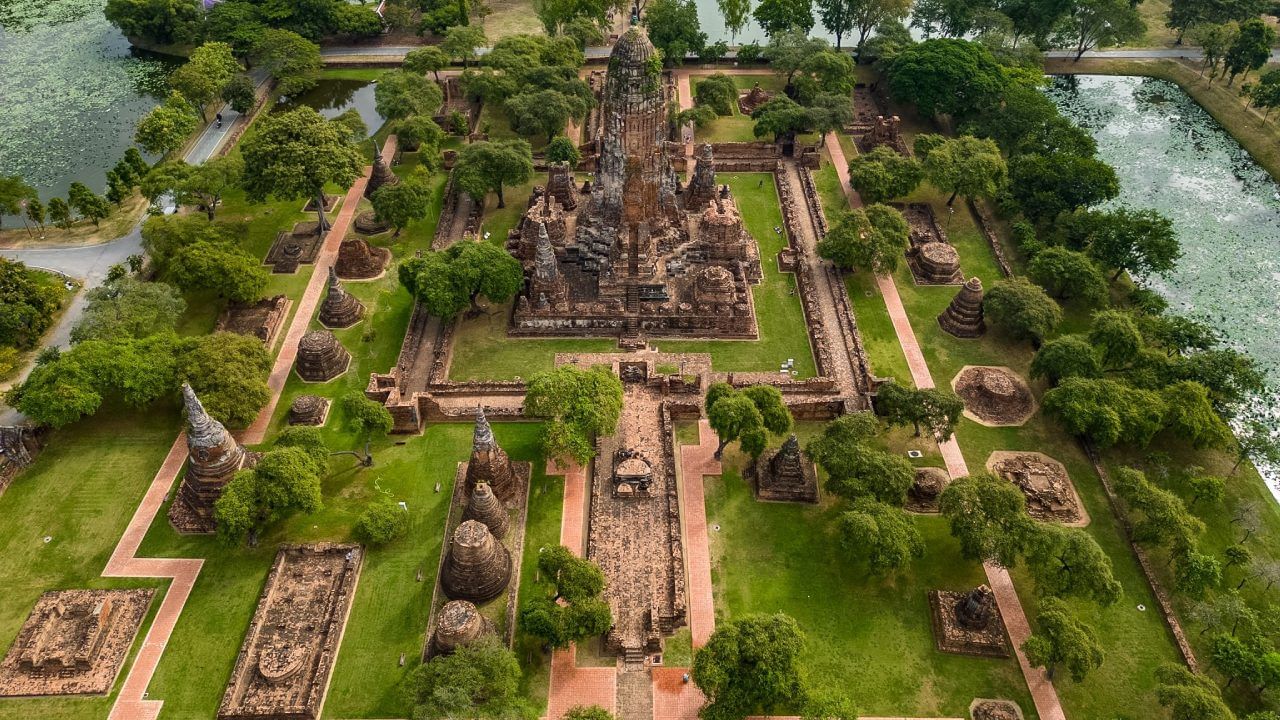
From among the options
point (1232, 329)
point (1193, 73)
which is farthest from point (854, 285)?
point (1193, 73)

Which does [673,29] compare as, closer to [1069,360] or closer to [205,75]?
[205,75]

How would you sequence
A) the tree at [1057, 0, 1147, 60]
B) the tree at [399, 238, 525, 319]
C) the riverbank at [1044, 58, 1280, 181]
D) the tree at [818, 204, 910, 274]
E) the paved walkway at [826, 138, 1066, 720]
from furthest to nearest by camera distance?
the tree at [1057, 0, 1147, 60] → the riverbank at [1044, 58, 1280, 181] → the tree at [818, 204, 910, 274] → the tree at [399, 238, 525, 319] → the paved walkway at [826, 138, 1066, 720]

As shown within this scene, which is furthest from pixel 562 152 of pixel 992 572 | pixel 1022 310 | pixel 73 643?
pixel 73 643

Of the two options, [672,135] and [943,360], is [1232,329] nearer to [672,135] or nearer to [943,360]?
[943,360]

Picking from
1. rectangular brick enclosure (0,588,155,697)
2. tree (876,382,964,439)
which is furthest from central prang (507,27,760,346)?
rectangular brick enclosure (0,588,155,697)

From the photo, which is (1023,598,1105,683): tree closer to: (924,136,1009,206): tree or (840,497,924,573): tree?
(840,497,924,573): tree

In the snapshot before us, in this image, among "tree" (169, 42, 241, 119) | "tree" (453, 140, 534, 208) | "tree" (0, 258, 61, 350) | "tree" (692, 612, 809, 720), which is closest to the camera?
"tree" (692, 612, 809, 720)
